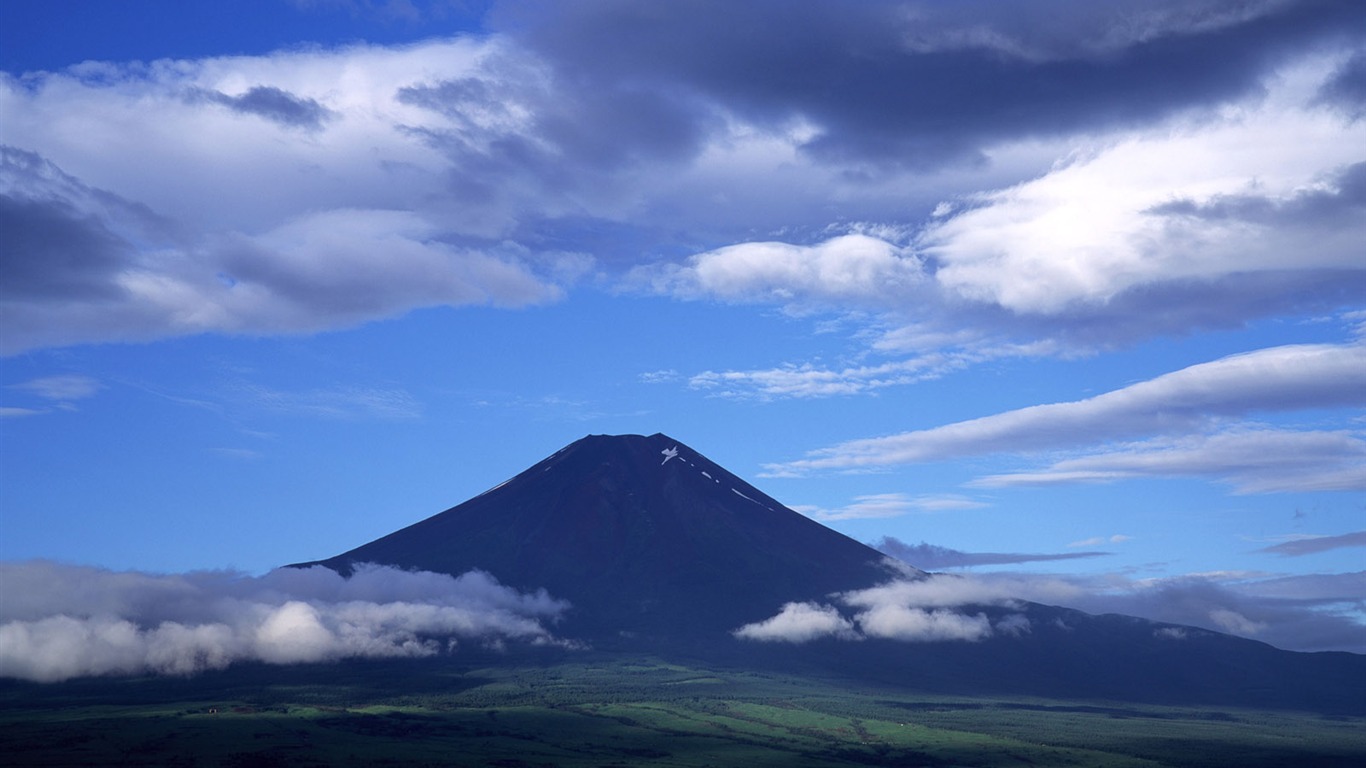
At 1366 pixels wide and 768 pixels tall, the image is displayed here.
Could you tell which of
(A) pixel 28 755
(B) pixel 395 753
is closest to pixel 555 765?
(B) pixel 395 753

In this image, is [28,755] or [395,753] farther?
[395,753]

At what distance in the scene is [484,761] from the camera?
194 metres

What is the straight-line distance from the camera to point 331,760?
19150cm

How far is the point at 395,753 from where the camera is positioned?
19838 centimetres

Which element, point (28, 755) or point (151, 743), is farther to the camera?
point (151, 743)

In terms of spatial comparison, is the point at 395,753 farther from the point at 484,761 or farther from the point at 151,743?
the point at 151,743

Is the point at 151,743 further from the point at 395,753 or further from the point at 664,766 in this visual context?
the point at 664,766

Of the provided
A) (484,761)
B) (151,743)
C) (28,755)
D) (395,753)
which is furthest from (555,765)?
(28,755)

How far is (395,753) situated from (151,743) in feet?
131

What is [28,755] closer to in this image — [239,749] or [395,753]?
[239,749]

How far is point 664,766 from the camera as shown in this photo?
193250 mm

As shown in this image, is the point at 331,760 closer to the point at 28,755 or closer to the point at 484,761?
the point at 484,761

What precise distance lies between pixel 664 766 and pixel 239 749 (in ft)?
225

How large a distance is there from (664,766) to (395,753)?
43970 mm
